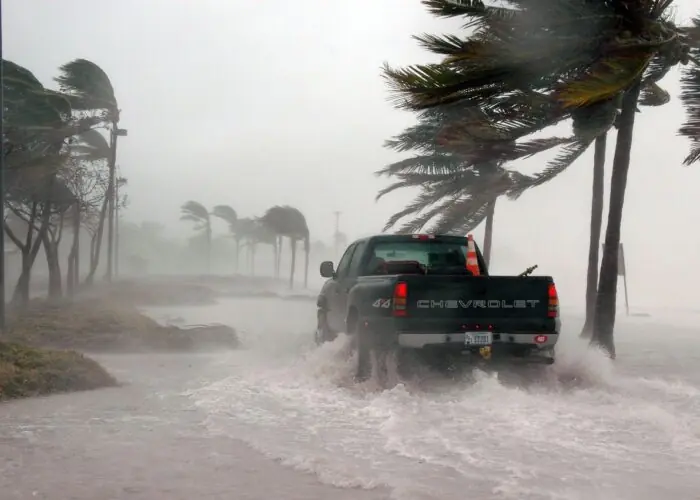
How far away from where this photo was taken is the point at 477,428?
696 centimetres

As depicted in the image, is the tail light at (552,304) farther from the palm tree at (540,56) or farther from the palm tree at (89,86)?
the palm tree at (89,86)

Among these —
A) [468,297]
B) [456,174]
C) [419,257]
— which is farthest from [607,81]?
[456,174]

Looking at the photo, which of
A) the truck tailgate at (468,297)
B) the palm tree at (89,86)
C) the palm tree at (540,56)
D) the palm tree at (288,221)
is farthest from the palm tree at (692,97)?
the palm tree at (288,221)

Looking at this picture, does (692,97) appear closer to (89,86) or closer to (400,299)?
(400,299)

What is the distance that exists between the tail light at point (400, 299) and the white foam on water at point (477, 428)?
2.62 feet

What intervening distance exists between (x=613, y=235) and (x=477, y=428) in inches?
307

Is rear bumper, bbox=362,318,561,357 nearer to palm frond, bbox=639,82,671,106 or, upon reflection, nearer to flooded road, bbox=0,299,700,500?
flooded road, bbox=0,299,700,500

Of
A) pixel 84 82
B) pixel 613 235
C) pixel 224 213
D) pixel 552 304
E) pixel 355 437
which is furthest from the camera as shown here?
pixel 224 213

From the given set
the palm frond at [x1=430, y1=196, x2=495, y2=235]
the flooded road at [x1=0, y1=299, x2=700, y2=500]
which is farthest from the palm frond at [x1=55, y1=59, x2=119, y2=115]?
the flooded road at [x1=0, y1=299, x2=700, y2=500]

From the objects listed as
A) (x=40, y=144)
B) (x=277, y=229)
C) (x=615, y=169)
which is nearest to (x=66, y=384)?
(x=615, y=169)

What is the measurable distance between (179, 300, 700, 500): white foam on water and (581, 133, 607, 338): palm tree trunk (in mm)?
6948

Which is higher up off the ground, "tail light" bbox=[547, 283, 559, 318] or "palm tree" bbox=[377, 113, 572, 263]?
"palm tree" bbox=[377, 113, 572, 263]

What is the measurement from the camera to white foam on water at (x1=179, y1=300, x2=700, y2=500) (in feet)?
17.6

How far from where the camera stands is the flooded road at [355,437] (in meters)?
5.29
